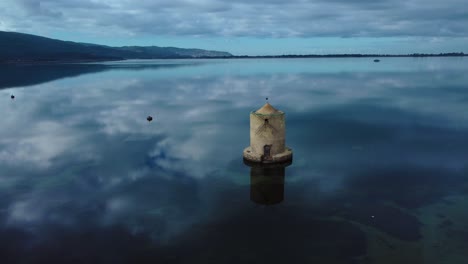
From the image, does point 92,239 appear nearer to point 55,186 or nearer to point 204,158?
point 55,186

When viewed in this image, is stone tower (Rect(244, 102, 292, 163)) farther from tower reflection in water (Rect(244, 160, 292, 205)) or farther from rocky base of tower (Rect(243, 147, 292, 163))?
tower reflection in water (Rect(244, 160, 292, 205))

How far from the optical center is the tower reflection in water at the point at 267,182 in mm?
25844

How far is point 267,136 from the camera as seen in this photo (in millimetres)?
31047

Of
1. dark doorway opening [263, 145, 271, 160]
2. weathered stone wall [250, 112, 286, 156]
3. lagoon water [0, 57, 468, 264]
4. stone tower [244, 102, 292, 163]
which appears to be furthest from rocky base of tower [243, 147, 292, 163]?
lagoon water [0, 57, 468, 264]

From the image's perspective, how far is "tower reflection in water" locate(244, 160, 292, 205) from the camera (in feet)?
84.8

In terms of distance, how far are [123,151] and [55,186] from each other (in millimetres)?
10291

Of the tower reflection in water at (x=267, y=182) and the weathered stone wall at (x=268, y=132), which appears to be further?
the weathered stone wall at (x=268, y=132)

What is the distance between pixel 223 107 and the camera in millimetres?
69312

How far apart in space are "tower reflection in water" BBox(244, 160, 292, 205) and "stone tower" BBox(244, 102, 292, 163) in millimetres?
567

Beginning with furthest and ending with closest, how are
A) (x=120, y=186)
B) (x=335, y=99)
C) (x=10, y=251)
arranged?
(x=335, y=99) < (x=120, y=186) < (x=10, y=251)

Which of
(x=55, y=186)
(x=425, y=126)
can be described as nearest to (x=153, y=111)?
(x=55, y=186)

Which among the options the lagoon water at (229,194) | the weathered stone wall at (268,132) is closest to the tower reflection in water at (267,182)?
the lagoon water at (229,194)

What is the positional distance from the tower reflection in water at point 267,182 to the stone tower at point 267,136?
0.57 metres

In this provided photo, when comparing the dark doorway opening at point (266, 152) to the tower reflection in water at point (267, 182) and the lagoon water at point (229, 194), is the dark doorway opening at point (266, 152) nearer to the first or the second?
the tower reflection in water at point (267, 182)
